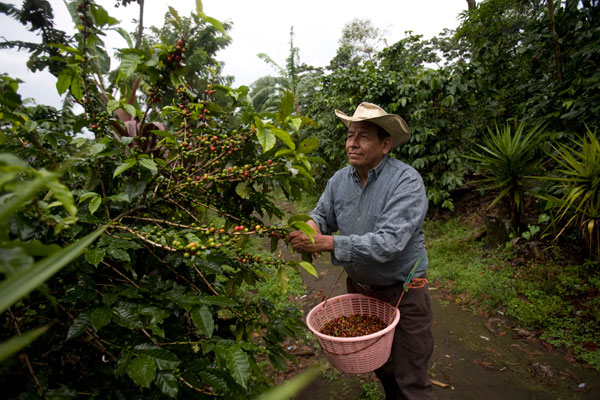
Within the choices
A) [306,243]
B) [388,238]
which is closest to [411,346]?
[388,238]

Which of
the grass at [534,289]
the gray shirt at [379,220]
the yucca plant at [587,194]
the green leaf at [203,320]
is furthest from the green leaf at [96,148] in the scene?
the yucca plant at [587,194]

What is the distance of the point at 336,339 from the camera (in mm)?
1497

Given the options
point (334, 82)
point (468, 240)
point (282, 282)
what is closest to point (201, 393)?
point (282, 282)

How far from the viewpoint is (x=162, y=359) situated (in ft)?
2.72

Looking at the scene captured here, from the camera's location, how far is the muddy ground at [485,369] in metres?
2.24

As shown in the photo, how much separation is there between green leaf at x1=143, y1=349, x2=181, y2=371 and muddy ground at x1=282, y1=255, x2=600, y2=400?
198 centimetres

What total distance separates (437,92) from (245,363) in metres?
4.97

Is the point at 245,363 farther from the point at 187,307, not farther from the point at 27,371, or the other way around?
the point at 27,371

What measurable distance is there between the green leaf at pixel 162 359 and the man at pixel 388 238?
91cm

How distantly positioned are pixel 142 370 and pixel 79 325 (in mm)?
203

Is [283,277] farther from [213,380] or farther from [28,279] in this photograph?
[28,279]

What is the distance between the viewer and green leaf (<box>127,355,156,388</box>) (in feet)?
2.46

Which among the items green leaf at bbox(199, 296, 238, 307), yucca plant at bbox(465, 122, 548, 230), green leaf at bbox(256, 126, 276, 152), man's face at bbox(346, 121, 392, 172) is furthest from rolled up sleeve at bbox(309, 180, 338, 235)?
yucca plant at bbox(465, 122, 548, 230)

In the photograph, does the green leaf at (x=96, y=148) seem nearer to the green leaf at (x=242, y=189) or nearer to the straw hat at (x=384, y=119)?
the green leaf at (x=242, y=189)
